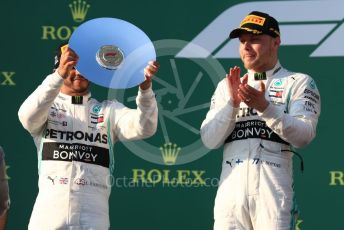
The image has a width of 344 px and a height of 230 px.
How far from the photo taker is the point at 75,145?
13.6ft

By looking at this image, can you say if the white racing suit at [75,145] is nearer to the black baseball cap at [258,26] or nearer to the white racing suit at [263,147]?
the white racing suit at [263,147]

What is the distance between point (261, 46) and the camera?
414 centimetres

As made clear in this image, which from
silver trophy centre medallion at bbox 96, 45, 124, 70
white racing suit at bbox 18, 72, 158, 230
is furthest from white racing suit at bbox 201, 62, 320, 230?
silver trophy centre medallion at bbox 96, 45, 124, 70

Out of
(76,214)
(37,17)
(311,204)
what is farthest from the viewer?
(37,17)

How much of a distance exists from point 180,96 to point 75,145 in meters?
1.27

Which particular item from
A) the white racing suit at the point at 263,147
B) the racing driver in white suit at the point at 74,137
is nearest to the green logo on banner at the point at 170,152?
the racing driver in white suit at the point at 74,137

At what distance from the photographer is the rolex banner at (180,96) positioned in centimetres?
514

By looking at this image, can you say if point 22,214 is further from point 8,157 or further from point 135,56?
point 135,56

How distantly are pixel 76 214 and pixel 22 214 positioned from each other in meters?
1.37

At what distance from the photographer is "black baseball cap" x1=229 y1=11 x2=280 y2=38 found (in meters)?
4.13

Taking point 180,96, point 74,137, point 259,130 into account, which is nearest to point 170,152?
point 180,96

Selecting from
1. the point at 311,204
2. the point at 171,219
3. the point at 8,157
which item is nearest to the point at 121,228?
the point at 171,219

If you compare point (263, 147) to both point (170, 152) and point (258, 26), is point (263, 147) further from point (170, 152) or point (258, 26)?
point (170, 152)

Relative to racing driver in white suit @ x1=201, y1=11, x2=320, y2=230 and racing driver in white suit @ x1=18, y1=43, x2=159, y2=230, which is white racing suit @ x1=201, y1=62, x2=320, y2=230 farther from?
racing driver in white suit @ x1=18, y1=43, x2=159, y2=230
